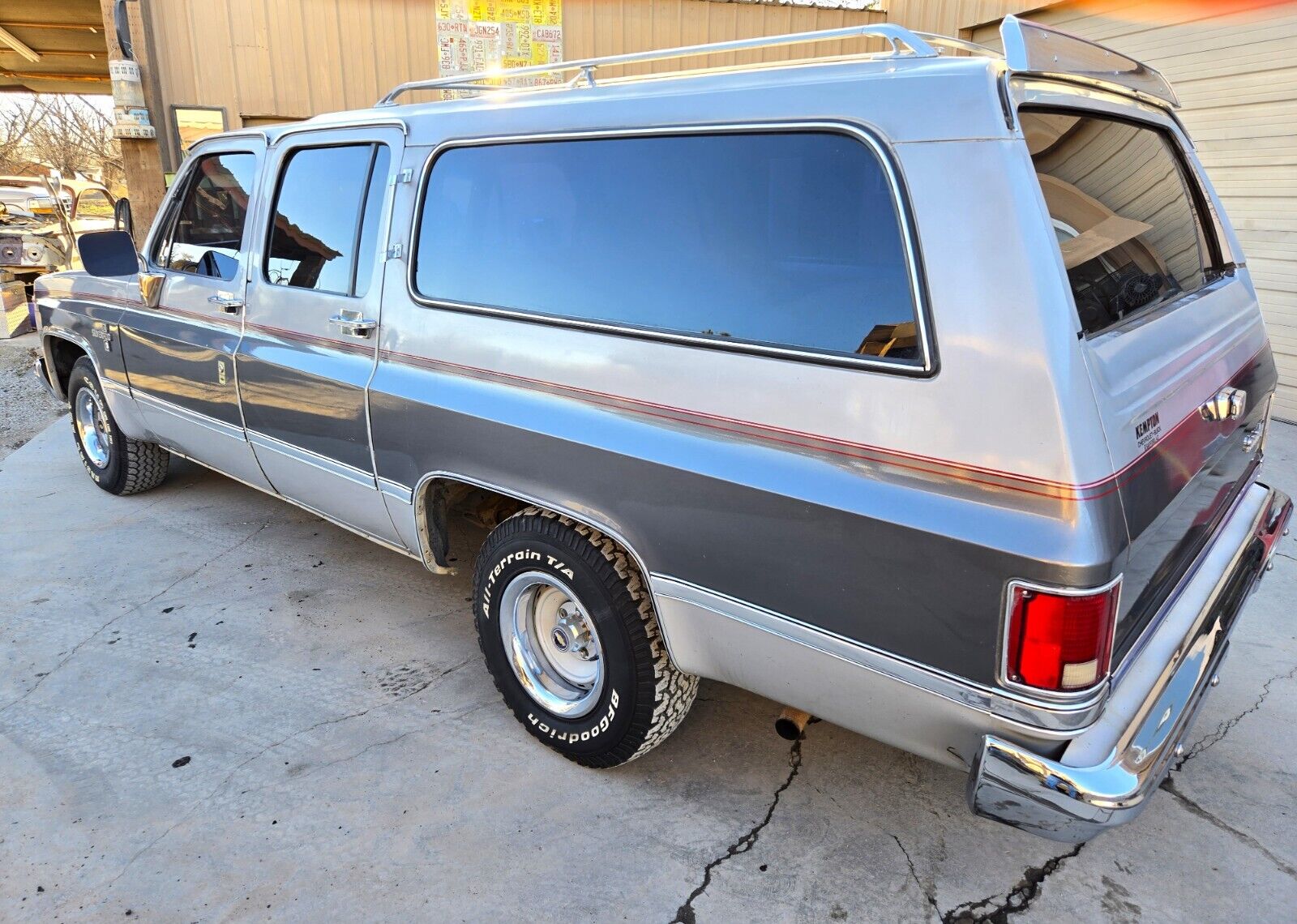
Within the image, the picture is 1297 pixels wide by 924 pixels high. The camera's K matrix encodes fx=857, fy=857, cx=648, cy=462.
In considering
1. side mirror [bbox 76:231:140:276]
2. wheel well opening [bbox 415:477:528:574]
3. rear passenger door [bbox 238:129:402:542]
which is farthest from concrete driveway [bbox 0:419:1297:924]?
side mirror [bbox 76:231:140:276]

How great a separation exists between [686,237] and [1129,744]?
158 centimetres

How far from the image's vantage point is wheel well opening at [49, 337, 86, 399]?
5230 millimetres

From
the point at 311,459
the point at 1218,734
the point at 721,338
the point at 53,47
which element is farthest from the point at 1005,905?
the point at 53,47

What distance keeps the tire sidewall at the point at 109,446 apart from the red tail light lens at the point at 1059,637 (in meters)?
4.83

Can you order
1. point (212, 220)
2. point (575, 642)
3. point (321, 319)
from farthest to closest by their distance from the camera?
point (212, 220) → point (321, 319) → point (575, 642)

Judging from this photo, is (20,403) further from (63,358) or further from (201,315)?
(201,315)

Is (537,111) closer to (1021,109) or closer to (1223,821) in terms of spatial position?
(1021,109)

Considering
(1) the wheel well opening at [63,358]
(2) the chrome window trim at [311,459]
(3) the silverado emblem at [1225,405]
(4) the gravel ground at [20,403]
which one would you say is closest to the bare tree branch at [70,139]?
(4) the gravel ground at [20,403]

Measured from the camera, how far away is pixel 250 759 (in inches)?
112

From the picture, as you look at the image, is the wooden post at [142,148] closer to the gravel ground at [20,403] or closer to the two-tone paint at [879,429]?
the gravel ground at [20,403]

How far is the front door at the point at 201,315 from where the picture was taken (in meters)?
3.67

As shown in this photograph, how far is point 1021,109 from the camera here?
1877mm

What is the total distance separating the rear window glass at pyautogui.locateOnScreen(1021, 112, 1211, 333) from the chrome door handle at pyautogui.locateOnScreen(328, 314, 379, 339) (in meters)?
2.15

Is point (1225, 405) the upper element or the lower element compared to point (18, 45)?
lower
